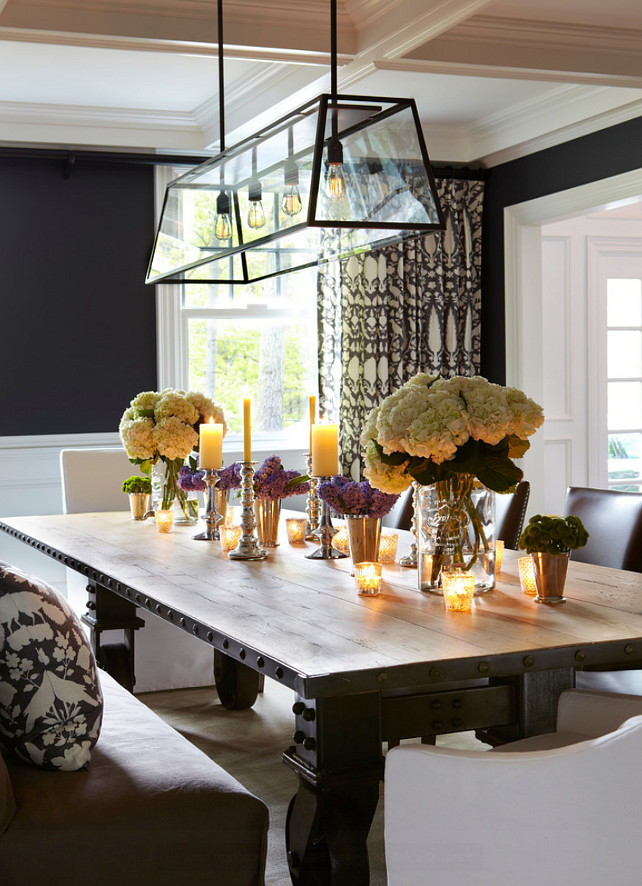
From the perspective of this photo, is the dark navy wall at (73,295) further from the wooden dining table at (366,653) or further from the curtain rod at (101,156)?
the wooden dining table at (366,653)

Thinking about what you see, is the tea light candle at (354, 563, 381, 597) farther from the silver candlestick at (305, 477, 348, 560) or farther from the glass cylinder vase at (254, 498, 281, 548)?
the glass cylinder vase at (254, 498, 281, 548)

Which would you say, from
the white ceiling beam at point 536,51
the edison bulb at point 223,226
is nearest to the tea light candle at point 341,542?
the edison bulb at point 223,226

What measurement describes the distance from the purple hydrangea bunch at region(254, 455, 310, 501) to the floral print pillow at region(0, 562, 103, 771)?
1286mm

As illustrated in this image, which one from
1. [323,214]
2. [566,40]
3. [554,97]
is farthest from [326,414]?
[323,214]

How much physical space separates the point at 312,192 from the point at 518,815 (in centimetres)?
169

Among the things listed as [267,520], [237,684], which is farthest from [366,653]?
[237,684]

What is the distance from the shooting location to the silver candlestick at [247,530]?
116 inches

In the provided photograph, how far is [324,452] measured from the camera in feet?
9.47

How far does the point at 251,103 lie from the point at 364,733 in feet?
12.8

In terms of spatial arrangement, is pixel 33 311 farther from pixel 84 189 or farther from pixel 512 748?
pixel 512 748

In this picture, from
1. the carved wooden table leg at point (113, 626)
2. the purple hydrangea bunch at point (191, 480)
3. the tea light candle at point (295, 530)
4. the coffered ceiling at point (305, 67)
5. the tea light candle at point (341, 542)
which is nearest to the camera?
the tea light candle at point (341, 542)

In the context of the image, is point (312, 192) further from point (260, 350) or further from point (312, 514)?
point (260, 350)

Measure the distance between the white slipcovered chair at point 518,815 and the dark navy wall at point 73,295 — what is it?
4.42 metres

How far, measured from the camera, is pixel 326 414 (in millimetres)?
5891
